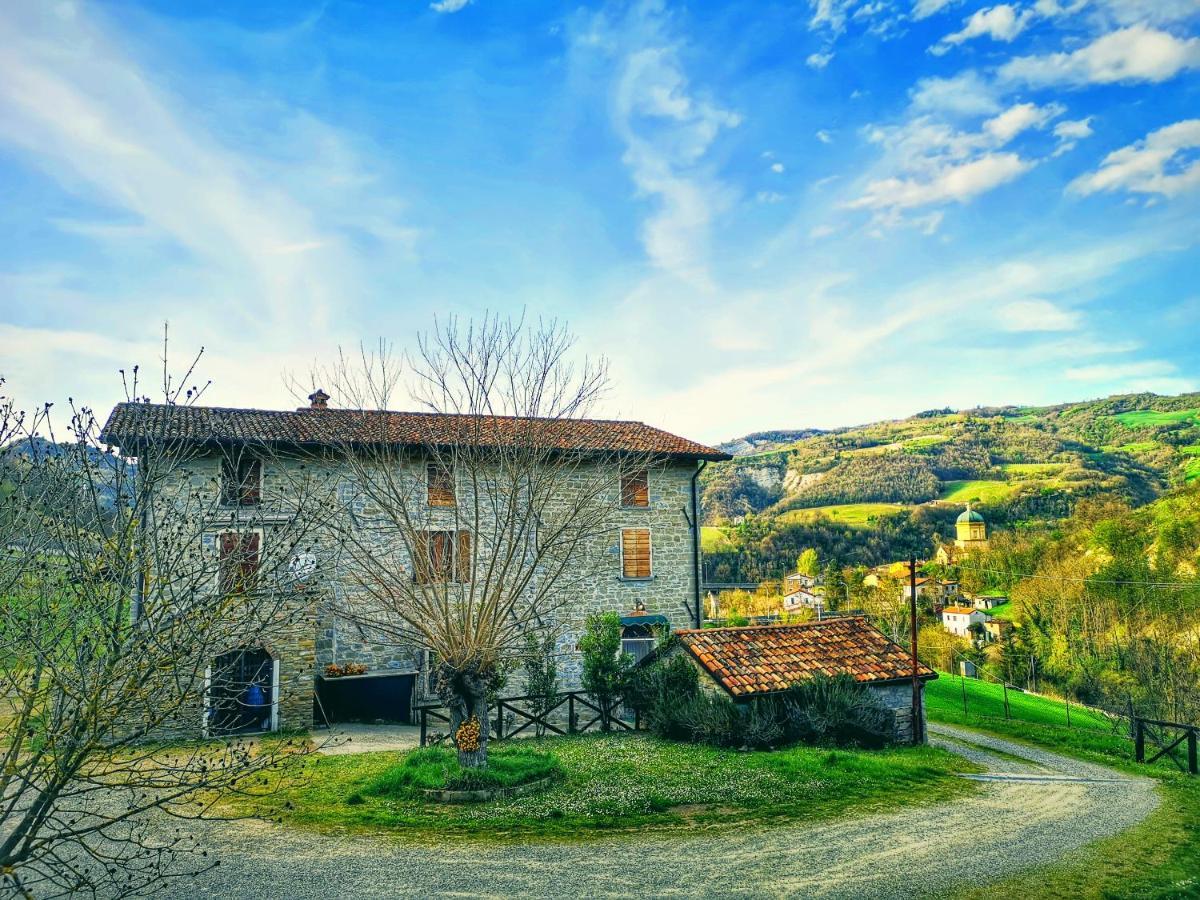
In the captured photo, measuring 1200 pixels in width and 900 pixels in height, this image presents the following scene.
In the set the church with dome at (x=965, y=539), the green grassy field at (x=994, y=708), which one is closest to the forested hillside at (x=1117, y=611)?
the green grassy field at (x=994, y=708)

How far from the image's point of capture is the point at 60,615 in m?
4.76

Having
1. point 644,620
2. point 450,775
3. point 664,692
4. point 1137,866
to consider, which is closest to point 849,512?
point 644,620

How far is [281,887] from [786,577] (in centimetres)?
5723

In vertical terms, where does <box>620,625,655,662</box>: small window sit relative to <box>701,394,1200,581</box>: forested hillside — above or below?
below

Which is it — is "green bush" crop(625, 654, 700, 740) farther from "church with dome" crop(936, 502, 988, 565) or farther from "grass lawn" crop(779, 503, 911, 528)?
"grass lawn" crop(779, 503, 911, 528)

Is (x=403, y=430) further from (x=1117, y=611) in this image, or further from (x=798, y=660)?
(x=1117, y=611)

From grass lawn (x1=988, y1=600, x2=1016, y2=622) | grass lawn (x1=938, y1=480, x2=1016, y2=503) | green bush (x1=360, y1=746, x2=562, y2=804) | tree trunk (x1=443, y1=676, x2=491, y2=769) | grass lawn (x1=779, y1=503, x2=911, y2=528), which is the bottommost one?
grass lawn (x1=988, y1=600, x2=1016, y2=622)

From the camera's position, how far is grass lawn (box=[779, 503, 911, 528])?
78500mm

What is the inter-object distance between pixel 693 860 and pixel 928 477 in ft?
307

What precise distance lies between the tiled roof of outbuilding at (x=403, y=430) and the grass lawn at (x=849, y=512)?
57.3 meters

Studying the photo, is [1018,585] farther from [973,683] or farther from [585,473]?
[585,473]

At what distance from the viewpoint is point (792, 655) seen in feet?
51.2

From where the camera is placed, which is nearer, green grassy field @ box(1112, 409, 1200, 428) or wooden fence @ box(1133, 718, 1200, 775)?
wooden fence @ box(1133, 718, 1200, 775)

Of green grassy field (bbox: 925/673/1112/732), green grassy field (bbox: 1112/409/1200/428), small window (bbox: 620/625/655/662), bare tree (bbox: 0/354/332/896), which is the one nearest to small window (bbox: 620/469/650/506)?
small window (bbox: 620/625/655/662)
